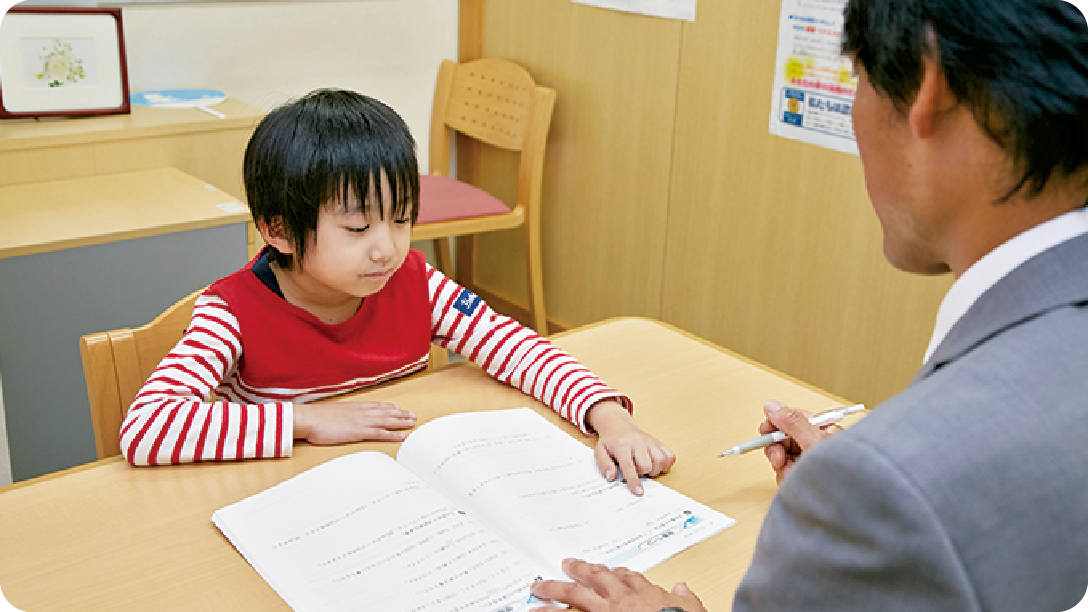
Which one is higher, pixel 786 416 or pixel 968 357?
pixel 968 357

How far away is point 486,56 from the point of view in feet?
11.0

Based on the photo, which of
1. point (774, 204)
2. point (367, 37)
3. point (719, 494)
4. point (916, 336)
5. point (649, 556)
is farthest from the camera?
point (367, 37)

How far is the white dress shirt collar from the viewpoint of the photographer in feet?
2.07

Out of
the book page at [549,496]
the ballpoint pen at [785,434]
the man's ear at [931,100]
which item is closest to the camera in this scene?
the man's ear at [931,100]

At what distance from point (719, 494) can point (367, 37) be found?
8.18 ft

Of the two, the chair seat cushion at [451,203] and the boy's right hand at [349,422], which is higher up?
the boy's right hand at [349,422]

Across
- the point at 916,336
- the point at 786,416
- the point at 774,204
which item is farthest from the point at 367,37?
the point at 786,416

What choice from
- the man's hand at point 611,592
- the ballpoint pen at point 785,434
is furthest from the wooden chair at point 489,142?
the man's hand at point 611,592

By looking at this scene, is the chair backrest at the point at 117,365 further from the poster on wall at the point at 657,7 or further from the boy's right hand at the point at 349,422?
the poster on wall at the point at 657,7

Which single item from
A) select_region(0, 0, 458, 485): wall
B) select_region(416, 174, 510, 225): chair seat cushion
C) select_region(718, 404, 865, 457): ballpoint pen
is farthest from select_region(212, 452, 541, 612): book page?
select_region(416, 174, 510, 225): chair seat cushion

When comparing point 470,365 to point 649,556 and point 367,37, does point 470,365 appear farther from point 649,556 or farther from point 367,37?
point 367,37

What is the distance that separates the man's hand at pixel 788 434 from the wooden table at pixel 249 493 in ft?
0.10

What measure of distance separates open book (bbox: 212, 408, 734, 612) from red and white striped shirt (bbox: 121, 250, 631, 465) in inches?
4.5

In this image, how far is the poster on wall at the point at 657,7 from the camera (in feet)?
8.65
